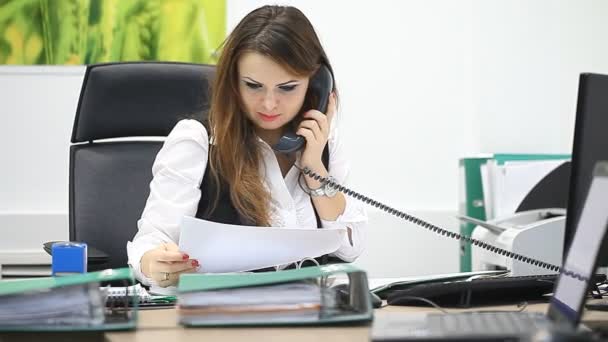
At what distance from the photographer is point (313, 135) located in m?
1.88

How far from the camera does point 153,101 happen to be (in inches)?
84.7

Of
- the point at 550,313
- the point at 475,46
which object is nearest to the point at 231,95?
the point at 550,313

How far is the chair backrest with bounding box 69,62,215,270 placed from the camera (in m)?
2.10

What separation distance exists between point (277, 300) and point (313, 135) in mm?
744

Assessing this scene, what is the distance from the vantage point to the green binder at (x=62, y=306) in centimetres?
113

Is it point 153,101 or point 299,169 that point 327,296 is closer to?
point 299,169

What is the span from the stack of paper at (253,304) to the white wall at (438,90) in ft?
6.57

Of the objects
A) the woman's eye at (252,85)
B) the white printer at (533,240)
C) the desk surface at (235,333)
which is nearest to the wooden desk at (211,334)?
the desk surface at (235,333)

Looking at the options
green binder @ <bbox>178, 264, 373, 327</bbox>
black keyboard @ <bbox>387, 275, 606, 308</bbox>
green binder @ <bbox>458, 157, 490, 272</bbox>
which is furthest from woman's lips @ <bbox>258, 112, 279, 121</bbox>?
green binder @ <bbox>458, 157, 490, 272</bbox>

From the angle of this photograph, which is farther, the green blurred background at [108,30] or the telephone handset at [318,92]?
the green blurred background at [108,30]

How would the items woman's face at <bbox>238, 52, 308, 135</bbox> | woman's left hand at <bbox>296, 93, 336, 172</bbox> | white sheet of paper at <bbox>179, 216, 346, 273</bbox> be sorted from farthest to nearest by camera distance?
woman's left hand at <bbox>296, 93, 336, 172</bbox> < woman's face at <bbox>238, 52, 308, 135</bbox> < white sheet of paper at <bbox>179, 216, 346, 273</bbox>

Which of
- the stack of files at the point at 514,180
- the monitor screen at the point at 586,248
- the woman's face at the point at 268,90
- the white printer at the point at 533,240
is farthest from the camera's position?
the stack of files at the point at 514,180

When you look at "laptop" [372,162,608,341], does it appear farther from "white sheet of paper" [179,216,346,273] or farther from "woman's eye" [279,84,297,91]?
"woman's eye" [279,84,297,91]

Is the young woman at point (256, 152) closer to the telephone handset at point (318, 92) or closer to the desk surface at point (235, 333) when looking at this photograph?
the telephone handset at point (318, 92)
